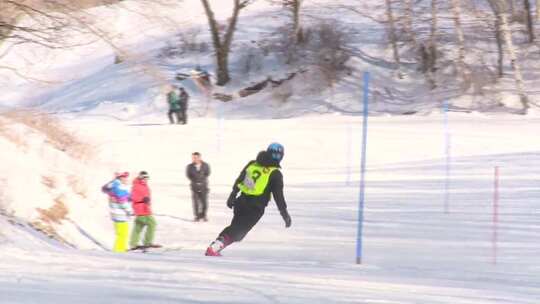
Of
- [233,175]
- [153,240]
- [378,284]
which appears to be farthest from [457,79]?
[378,284]

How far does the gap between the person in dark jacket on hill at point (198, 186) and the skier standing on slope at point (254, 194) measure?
802 cm

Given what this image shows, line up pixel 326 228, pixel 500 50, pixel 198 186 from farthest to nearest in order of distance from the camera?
pixel 500 50 < pixel 198 186 < pixel 326 228

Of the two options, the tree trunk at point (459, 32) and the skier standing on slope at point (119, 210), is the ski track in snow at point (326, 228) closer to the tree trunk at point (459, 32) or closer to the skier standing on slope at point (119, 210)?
the skier standing on slope at point (119, 210)

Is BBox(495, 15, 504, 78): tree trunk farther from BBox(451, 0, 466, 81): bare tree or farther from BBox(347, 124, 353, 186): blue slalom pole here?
BBox(347, 124, 353, 186): blue slalom pole

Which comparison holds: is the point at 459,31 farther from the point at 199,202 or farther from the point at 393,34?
the point at 199,202

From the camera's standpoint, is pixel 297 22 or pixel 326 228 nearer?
pixel 326 228

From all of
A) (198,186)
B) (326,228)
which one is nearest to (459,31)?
(198,186)

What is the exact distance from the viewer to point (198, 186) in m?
20.8

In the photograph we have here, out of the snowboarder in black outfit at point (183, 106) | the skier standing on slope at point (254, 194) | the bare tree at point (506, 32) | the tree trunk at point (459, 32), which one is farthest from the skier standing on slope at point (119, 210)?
the tree trunk at point (459, 32)

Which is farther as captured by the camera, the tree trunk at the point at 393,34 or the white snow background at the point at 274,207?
the tree trunk at the point at 393,34

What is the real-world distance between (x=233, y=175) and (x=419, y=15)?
22.3 metres

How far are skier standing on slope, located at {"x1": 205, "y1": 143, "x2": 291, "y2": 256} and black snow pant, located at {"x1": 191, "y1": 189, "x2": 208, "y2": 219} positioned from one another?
8.06 m

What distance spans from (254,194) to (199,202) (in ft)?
28.1

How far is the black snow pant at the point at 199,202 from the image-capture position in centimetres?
2088
